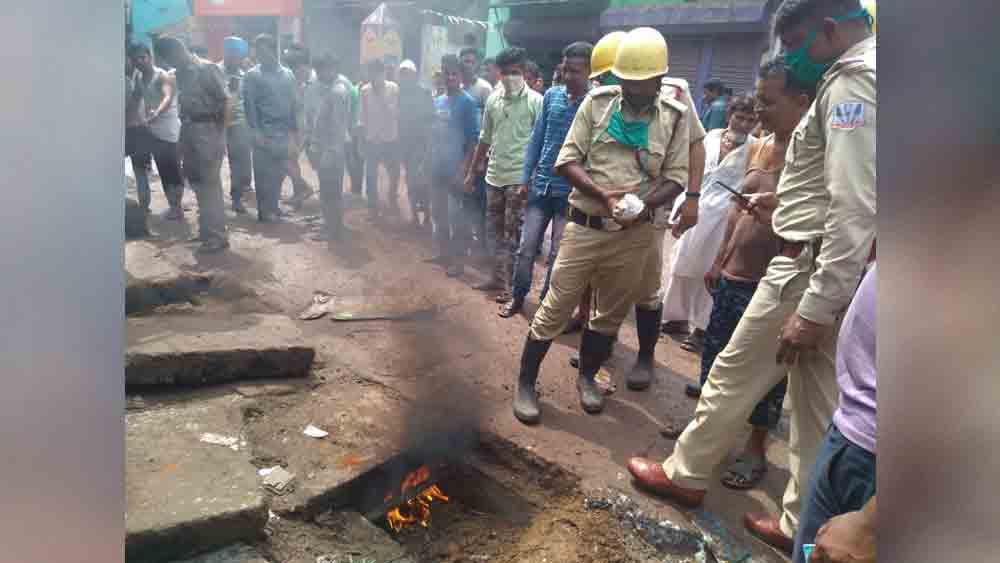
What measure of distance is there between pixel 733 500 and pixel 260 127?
203 inches

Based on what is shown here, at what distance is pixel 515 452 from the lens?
2.95 meters

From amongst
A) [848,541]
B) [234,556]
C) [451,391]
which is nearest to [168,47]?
[451,391]

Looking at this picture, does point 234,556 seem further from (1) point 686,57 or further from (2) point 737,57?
(1) point 686,57

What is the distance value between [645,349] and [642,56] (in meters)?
1.73

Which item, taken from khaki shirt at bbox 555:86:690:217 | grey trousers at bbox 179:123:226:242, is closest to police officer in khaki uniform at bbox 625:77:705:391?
khaki shirt at bbox 555:86:690:217

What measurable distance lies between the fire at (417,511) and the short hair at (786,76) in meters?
2.44

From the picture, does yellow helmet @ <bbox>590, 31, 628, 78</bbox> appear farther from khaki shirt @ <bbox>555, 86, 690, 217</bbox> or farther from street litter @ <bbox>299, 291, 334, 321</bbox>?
street litter @ <bbox>299, 291, 334, 321</bbox>

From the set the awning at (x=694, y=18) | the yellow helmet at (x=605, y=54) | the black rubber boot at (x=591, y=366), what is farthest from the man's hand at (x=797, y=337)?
the awning at (x=694, y=18)

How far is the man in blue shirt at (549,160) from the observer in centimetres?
401

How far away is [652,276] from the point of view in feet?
11.0

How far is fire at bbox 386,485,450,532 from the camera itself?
9.32ft

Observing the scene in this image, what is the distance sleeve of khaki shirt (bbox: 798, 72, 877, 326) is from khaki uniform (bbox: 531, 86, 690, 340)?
3.47 feet
